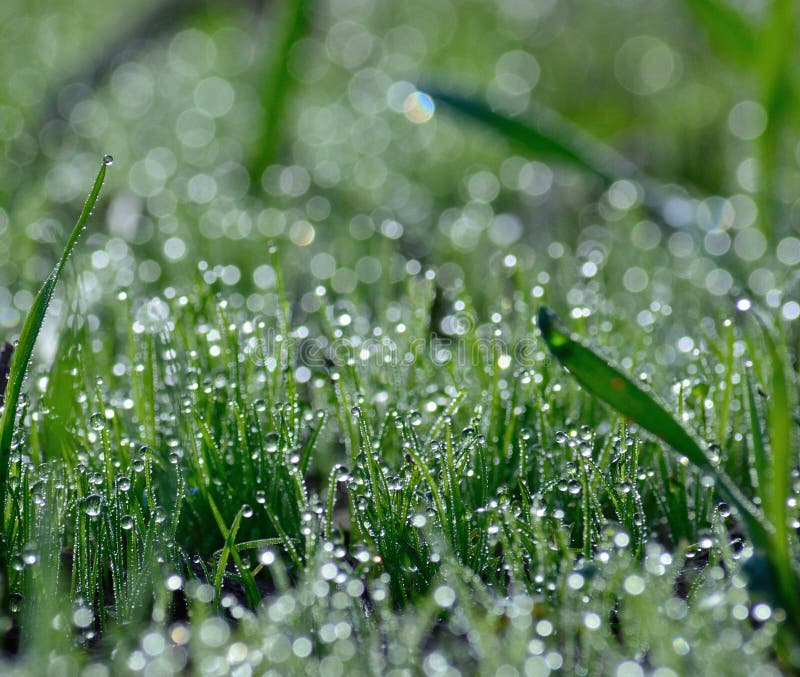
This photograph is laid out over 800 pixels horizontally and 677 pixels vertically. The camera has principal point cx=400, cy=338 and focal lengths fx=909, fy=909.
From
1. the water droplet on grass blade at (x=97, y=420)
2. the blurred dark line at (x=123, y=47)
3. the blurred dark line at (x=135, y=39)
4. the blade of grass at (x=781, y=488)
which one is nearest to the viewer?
the blade of grass at (x=781, y=488)

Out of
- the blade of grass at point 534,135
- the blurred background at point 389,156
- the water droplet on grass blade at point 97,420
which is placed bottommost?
the blurred background at point 389,156

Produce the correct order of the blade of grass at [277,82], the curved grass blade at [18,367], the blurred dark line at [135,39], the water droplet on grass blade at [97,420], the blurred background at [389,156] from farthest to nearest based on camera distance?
1. the blurred dark line at [135,39]
2. the blade of grass at [277,82]
3. the blurred background at [389,156]
4. the water droplet on grass blade at [97,420]
5. the curved grass blade at [18,367]

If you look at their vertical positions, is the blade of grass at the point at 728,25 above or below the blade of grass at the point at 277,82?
above

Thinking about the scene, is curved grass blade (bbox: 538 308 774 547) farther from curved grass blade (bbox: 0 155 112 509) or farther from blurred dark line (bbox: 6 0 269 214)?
blurred dark line (bbox: 6 0 269 214)

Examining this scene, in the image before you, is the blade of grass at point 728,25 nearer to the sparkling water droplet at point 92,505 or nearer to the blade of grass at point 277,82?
the blade of grass at point 277,82

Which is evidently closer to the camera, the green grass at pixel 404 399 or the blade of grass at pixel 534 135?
the green grass at pixel 404 399

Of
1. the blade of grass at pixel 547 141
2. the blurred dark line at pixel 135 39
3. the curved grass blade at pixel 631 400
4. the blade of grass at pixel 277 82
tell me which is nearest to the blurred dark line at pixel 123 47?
the blurred dark line at pixel 135 39
